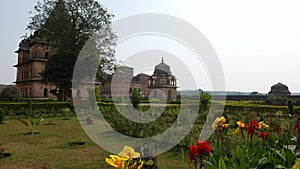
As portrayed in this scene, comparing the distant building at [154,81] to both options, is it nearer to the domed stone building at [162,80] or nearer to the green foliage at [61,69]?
the domed stone building at [162,80]

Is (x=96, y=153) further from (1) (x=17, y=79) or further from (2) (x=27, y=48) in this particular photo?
(1) (x=17, y=79)

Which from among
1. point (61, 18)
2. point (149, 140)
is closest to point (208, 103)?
point (149, 140)

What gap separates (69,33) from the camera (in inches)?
950

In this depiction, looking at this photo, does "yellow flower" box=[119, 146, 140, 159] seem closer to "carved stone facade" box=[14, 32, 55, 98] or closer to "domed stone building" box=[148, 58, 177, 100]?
"domed stone building" box=[148, 58, 177, 100]

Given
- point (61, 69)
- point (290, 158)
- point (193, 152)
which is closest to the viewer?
point (193, 152)

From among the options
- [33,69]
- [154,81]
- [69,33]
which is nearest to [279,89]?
[154,81]

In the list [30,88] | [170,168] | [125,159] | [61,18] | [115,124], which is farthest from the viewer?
[30,88]

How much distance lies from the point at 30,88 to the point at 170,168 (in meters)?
37.8

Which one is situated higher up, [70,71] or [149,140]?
[70,71]

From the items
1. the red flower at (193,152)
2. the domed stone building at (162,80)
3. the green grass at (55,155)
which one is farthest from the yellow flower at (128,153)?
the domed stone building at (162,80)

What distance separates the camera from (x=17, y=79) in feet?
144

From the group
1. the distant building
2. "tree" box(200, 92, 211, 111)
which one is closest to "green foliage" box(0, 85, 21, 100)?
the distant building

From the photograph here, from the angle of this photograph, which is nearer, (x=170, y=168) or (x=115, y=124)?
(x=170, y=168)

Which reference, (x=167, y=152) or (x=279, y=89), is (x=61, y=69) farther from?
(x=279, y=89)
